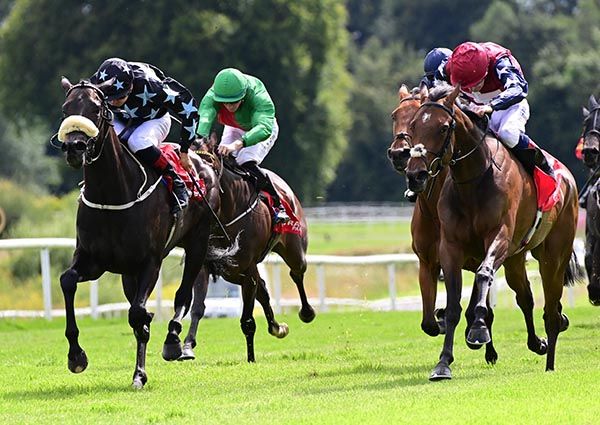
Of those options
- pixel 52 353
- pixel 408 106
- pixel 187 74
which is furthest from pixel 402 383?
pixel 187 74

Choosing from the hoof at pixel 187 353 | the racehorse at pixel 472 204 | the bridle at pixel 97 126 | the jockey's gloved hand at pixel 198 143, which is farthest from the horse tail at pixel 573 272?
the bridle at pixel 97 126

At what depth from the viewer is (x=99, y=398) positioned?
9094 millimetres

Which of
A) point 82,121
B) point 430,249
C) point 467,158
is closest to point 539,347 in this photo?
point 430,249

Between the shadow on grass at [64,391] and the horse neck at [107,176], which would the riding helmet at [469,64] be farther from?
the shadow on grass at [64,391]

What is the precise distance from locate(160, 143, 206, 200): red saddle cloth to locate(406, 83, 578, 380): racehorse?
72.9 inches

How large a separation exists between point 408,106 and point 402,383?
1797 millimetres

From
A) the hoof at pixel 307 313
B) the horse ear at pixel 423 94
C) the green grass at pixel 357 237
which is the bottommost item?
the green grass at pixel 357 237

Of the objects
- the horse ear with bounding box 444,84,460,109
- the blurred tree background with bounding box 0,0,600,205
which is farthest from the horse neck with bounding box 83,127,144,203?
the blurred tree background with bounding box 0,0,600,205

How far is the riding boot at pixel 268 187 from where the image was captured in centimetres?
1236

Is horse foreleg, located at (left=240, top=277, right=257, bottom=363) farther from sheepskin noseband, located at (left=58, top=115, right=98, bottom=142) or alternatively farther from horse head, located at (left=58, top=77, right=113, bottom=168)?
sheepskin noseband, located at (left=58, top=115, right=98, bottom=142)

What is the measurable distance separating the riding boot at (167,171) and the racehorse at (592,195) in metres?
4.54

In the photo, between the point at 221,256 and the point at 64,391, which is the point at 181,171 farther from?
the point at 64,391

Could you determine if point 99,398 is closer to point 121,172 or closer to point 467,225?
point 121,172

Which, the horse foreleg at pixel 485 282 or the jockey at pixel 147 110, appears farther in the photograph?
the jockey at pixel 147 110
